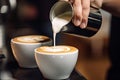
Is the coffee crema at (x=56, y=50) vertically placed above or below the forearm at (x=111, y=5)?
below

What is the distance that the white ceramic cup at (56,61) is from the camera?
0.58m

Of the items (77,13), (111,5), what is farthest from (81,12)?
(111,5)

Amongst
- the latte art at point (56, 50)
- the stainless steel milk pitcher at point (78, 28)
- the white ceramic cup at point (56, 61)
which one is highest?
the stainless steel milk pitcher at point (78, 28)

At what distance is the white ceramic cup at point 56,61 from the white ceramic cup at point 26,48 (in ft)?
0.21

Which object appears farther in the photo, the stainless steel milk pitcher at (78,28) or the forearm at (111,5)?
the forearm at (111,5)

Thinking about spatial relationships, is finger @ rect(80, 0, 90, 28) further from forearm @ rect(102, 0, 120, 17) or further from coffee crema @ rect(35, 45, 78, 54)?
forearm @ rect(102, 0, 120, 17)

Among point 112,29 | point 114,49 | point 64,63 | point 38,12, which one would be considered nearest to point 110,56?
point 114,49

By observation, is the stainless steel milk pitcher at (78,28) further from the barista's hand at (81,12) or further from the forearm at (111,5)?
the forearm at (111,5)

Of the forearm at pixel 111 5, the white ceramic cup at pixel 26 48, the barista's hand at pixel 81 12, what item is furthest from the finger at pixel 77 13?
the forearm at pixel 111 5

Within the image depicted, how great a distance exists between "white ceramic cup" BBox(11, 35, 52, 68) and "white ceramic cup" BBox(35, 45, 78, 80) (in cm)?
6

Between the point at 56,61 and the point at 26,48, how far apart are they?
125 mm

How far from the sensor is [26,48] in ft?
2.19

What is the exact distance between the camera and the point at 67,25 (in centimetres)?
65

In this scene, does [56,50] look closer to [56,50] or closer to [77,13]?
[56,50]
